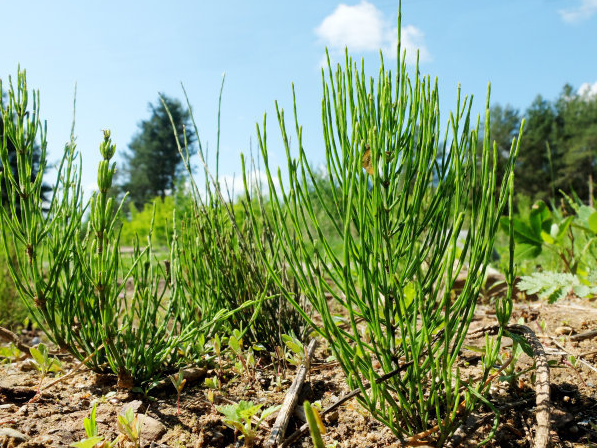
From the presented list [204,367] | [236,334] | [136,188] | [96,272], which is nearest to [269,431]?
[236,334]

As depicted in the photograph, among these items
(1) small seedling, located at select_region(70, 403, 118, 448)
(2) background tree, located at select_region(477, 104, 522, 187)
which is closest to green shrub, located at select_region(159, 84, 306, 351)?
(1) small seedling, located at select_region(70, 403, 118, 448)

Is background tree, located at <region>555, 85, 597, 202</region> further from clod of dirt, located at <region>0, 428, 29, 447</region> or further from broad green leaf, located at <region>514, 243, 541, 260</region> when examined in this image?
clod of dirt, located at <region>0, 428, 29, 447</region>

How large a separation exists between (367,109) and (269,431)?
3.12ft

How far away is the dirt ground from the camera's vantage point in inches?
50.4

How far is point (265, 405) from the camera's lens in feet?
4.88

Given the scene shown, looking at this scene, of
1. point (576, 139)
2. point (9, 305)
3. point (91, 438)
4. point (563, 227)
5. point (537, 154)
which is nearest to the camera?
point (91, 438)

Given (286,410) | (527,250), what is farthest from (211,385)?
(527,250)

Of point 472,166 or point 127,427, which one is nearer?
point 472,166

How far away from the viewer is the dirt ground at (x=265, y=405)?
1.28 metres

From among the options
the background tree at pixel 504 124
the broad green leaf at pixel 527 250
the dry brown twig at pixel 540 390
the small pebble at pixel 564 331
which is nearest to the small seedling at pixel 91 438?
the dry brown twig at pixel 540 390

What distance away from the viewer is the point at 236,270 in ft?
6.66

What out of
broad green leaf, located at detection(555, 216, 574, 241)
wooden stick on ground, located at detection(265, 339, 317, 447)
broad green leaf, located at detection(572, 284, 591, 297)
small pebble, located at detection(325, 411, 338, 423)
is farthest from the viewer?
broad green leaf, located at detection(555, 216, 574, 241)

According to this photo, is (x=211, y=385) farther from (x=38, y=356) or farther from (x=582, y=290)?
(x=582, y=290)

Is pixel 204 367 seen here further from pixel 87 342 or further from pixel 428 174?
pixel 428 174
